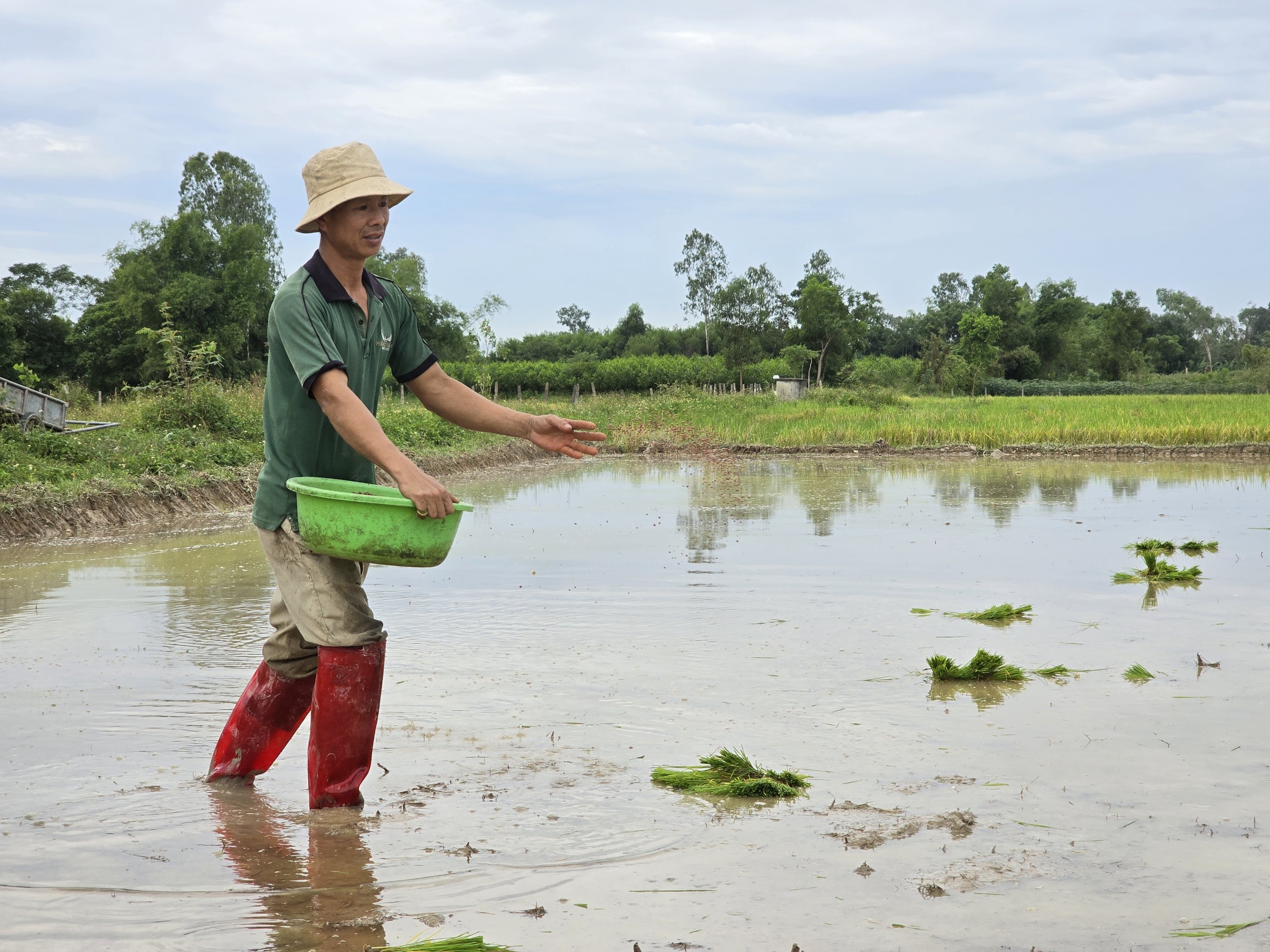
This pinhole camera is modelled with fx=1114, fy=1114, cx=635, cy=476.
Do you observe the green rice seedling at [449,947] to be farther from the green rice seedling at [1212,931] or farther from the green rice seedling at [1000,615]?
the green rice seedling at [1000,615]

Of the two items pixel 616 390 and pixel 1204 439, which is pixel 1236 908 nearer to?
pixel 1204 439

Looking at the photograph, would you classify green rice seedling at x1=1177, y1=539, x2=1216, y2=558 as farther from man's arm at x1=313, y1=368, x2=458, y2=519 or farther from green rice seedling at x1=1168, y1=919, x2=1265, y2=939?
man's arm at x1=313, y1=368, x2=458, y2=519

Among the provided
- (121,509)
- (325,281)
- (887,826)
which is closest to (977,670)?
(887,826)

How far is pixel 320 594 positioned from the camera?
2.79m

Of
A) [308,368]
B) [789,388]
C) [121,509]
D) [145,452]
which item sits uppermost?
[789,388]

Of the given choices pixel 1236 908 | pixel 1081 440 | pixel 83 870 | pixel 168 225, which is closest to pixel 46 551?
pixel 83 870

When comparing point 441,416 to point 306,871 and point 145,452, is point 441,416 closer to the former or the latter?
point 306,871


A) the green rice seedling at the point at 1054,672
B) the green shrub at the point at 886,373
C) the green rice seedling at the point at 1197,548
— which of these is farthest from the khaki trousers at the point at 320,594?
the green shrub at the point at 886,373

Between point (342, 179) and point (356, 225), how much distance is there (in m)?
0.11

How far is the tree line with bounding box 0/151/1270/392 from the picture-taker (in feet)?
125

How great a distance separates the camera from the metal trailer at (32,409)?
12.1m

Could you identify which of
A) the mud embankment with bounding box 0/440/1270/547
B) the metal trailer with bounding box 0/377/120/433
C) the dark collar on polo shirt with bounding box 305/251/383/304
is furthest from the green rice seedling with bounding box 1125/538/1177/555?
the metal trailer with bounding box 0/377/120/433

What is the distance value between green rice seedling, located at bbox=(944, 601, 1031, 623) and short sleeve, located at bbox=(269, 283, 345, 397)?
160 inches

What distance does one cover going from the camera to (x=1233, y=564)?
7480 millimetres
